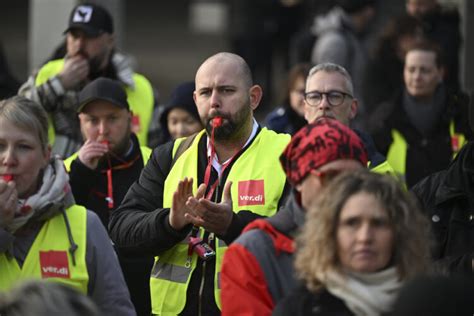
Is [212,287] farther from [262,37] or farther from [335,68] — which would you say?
[262,37]

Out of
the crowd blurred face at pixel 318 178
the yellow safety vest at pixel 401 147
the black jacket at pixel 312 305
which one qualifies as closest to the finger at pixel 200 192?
the crowd blurred face at pixel 318 178

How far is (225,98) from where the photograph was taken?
7133 millimetres

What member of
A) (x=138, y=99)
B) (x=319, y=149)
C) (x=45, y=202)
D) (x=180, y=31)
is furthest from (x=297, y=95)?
(x=180, y=31)

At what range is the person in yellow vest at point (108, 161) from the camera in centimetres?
799

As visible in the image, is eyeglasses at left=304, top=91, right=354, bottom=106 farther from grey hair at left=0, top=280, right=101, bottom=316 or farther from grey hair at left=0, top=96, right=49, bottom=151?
grey hair at left=0, top=280, right=101, bottom=316

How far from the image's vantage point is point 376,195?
5.39m

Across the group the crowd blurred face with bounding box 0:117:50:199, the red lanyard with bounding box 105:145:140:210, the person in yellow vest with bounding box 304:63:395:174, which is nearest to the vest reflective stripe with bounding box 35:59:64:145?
the red lanyard with bounding box 105:145:140:210

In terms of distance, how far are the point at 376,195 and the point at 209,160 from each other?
6.03 ft

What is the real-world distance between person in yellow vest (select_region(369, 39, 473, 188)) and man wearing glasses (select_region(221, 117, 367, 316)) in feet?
12.3

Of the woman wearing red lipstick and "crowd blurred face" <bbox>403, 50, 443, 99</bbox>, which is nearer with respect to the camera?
the woman wearing red lipstick

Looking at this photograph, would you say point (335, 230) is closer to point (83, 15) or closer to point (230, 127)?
point (230, 127)

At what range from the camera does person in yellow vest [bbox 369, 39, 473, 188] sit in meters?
9.69

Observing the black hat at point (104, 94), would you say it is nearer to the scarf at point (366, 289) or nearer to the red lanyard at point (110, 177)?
the red lanyard at point (110, 177)

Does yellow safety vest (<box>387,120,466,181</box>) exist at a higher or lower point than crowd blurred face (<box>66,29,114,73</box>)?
lower
